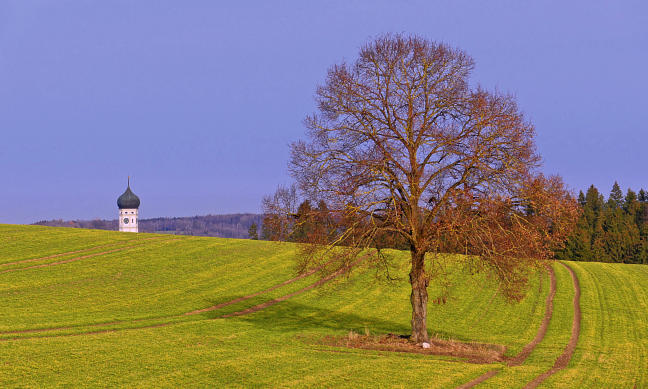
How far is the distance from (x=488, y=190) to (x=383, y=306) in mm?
22518

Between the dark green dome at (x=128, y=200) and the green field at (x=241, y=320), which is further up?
the dark green dome at (x=128, y=200)

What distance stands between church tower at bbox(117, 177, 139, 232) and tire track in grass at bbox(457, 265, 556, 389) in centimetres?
12448

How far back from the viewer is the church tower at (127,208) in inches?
6353

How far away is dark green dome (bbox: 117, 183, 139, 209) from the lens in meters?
161

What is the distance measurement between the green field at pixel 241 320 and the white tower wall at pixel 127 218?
8716cm

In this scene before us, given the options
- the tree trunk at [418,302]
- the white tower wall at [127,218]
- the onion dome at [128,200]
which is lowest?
the tree trunk at [418,302]

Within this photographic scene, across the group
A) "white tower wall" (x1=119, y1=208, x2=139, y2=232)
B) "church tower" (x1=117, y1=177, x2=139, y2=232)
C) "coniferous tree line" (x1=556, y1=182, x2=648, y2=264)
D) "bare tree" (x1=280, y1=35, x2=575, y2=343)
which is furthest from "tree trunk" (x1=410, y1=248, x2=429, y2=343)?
"white tower wall" (x1=119, y1=208, x2=139, y2=232)

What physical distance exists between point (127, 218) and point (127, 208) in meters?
2.90

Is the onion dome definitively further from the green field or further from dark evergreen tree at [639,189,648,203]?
dark evergreen tree at [639,189,648,203]

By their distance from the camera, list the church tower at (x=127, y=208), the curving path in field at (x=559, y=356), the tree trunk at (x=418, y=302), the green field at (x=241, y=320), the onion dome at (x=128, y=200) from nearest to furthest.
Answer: the green field at (x=241, y=320)
the curving path in field at (x=559, y=356)
the tree trunk at (x=418, y=302)
the onion dome at (x=128, y=200)
the church tower at (x=127, y=208)

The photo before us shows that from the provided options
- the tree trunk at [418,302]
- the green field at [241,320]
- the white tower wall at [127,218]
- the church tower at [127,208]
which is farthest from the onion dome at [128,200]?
the tree trunk at [418,302]

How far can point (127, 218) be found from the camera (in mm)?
162500

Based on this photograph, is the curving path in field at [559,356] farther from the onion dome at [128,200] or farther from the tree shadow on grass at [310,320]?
the onion dome at [128,200]

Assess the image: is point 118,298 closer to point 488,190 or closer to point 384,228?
point 384,228
